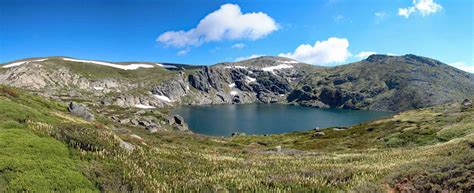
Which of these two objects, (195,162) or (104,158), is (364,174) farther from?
(104,158)

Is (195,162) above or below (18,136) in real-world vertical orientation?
below

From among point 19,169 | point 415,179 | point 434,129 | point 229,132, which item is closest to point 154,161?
point 19,169

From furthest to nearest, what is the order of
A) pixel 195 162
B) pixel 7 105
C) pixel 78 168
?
pixel 195 162
pixel 7 105
pixel 78 168

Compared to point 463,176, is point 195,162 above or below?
below

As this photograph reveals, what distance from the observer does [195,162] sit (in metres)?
31.1

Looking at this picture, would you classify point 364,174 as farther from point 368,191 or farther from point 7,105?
point 7,105

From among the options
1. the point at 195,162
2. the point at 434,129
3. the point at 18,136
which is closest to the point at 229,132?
the point at 434,129

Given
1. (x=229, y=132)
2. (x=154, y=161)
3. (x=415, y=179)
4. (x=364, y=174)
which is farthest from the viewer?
(x=229, y=132)

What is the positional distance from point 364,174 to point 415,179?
12.7 ft

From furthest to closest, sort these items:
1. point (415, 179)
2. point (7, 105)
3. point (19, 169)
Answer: point (7, 105)
point (415, 179)
point (19, 169)

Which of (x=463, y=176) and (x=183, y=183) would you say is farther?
(x=183, y=183)

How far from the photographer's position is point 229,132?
19462cm

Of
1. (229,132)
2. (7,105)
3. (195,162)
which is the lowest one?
(229,132)

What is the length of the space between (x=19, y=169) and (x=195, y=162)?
1660 centimetres
